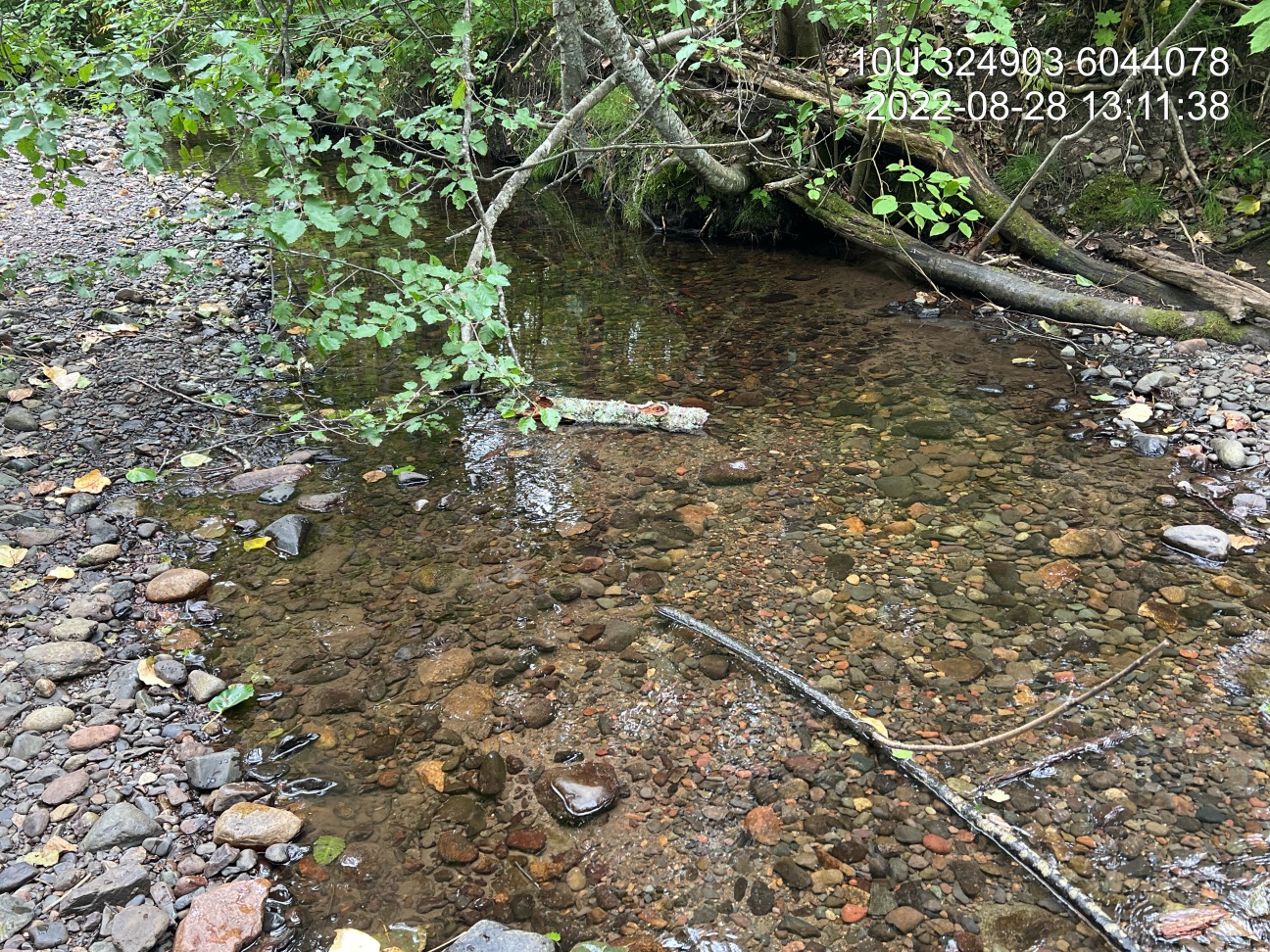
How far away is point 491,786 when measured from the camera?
2.68m

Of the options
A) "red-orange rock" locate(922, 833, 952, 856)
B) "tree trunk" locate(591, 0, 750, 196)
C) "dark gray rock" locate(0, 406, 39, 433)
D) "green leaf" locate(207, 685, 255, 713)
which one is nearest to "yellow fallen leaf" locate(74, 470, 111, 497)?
"dark gray rock" locate(0, 406, 39, 433)

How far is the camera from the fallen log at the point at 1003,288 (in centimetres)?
525

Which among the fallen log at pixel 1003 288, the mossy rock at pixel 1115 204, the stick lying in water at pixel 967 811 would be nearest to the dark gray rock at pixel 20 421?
the stick lying in water at pixel 967 811

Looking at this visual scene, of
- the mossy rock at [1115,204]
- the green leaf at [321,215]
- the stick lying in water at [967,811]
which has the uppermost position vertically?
the green leaf at [321,215]

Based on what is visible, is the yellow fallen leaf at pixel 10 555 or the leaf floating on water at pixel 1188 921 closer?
the leaf floating on water at pixel 1188 921

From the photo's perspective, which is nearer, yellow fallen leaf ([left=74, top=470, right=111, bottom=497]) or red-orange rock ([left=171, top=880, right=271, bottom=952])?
red-orange rock ([left=171, top=880, right=271, bottom=952])

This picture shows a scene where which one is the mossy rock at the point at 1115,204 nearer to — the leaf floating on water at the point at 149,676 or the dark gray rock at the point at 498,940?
the dark gray rock at the point at 498,940

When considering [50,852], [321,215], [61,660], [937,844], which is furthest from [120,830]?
[937,844]

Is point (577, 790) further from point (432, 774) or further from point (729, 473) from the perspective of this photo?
point (729, 473)

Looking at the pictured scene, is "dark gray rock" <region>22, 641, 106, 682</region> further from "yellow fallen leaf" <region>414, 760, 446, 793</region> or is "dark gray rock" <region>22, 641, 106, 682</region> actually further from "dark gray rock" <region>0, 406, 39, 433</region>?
"dark gray rock" <region>0, 406, 39, 433</region>

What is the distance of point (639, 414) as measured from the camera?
193 inches

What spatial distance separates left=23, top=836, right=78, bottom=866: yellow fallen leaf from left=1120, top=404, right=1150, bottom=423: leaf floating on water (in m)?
5.33

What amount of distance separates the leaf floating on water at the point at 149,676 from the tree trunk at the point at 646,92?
4.39m

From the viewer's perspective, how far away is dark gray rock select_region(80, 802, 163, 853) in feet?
7.59
